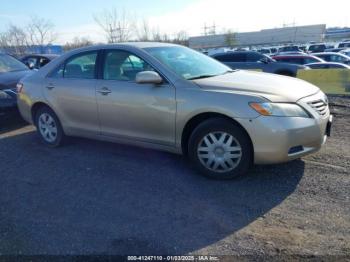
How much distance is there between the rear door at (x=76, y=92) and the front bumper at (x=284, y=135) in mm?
2325

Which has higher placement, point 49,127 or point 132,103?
point 132,103

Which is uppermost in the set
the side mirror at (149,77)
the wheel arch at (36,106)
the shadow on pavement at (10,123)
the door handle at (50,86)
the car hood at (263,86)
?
the side mirror at (149,77)

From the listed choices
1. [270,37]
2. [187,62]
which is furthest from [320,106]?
[270,37]

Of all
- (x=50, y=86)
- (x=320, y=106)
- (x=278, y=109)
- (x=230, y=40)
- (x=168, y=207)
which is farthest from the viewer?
(x=230, y=40)

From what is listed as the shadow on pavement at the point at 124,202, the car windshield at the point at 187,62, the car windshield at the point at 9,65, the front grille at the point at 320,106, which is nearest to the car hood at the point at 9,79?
the car windshield at the point at 9,65

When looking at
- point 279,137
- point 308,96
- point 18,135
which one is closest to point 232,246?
point 279,137

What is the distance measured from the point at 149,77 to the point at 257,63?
31.9 ft

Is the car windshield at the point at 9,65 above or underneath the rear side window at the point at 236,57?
above

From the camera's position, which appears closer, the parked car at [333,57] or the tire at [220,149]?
the tire at [220,149]

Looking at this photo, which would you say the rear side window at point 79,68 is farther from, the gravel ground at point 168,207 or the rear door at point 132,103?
the gravel ground at point 168,207

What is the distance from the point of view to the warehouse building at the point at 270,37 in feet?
233

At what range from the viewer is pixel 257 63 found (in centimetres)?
1295

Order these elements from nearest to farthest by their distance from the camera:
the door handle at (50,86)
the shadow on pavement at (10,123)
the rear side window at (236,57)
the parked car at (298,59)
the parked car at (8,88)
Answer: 1. the door handle at (50,86)
2. the parked car at (8,88)
3. the shadow on pavement at (10,123)
4. the rear side window at (236,57)
5. the parked car at (298,59)

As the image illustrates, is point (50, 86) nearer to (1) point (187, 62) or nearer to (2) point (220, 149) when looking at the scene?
(1) point (187, 62)
